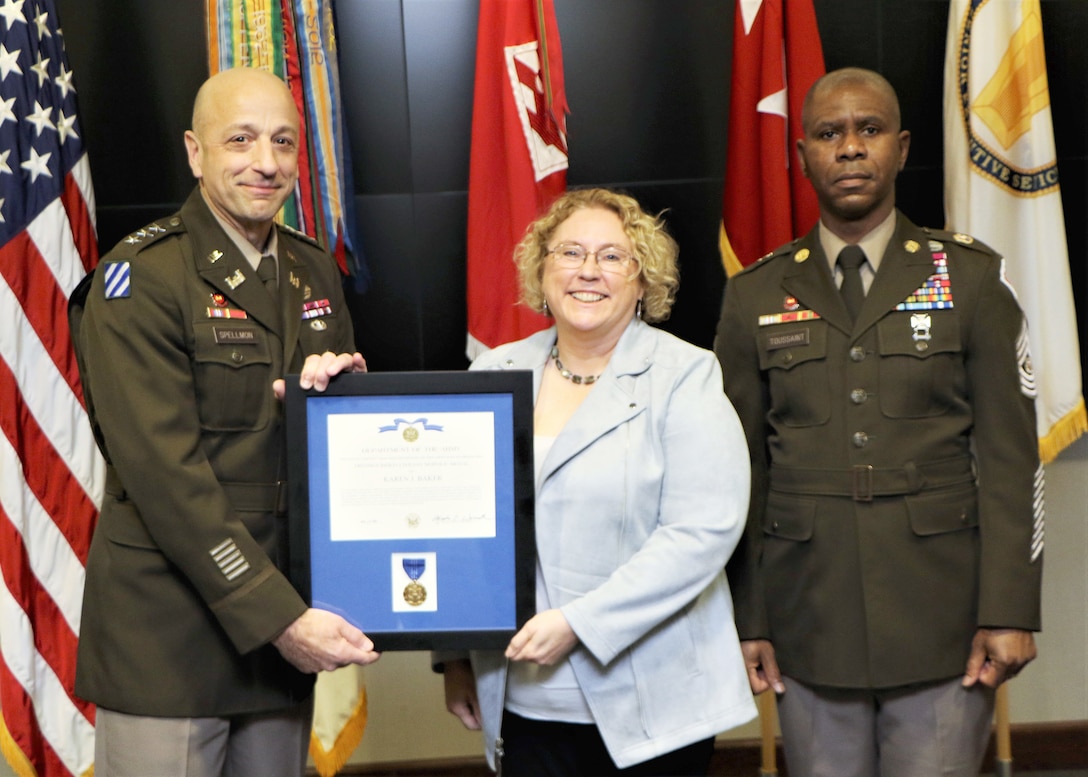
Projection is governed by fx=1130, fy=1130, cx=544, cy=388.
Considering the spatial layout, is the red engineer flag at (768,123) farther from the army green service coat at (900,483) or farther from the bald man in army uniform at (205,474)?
the bald man in army uniform at (205,474)

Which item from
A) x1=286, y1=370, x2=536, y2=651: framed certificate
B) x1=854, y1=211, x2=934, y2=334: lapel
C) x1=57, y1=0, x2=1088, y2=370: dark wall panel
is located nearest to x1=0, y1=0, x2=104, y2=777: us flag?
x1=57, y1=0, x2=1088, y2=370: dark wall panel

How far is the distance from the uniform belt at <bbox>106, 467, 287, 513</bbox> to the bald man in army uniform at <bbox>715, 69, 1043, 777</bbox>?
92 centimetres

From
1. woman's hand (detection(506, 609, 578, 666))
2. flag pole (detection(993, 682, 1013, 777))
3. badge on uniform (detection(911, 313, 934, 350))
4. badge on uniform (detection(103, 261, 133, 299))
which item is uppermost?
→ badge on uniform (detection(103, 261, 133, 299))

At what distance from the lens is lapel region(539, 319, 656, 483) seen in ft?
6.40

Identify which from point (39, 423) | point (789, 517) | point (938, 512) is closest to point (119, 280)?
point (39, 423)

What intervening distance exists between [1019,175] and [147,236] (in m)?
2.56

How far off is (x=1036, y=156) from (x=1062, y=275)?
37cm

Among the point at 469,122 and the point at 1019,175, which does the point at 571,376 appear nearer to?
the point at 469,122

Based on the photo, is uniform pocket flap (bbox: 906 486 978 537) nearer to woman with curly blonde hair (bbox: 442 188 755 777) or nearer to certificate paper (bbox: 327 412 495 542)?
woman with curly blonde hair (bbox: 442 188 755 777)

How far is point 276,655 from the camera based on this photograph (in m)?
2.09

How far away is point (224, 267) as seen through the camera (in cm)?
209

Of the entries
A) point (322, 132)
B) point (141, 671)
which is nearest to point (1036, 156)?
point (322, 132)

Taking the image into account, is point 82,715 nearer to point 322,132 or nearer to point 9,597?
point 9,597

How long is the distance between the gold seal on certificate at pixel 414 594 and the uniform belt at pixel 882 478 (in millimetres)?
815
